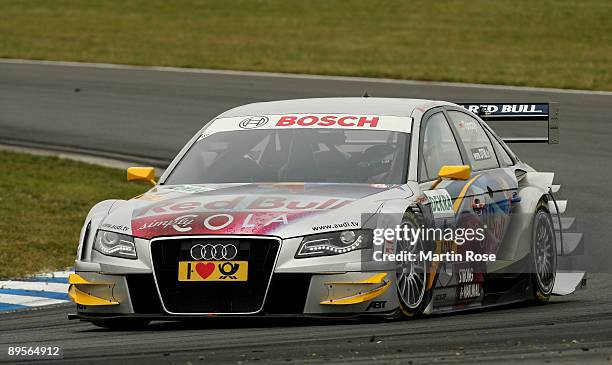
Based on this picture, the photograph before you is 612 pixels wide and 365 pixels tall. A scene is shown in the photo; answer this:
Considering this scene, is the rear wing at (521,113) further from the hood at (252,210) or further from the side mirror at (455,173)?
the hood at (252,210)

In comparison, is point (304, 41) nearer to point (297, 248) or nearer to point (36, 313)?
point (36, 313)

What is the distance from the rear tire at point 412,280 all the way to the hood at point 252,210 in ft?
0.65

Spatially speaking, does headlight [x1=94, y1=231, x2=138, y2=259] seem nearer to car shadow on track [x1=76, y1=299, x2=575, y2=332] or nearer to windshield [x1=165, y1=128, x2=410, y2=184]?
car shadow on track [x1=76, y1=299, x2=575, y2=332]

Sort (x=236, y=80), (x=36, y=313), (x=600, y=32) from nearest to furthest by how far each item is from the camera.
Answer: (x=36, y=313) → (x=236, y=80) → (x=600, y=32)

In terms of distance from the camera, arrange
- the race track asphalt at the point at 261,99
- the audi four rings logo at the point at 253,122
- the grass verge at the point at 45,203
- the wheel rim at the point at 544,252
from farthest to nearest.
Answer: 1. the grass verge at the point at 45,203
2. the wheel rim at the point at 544,252
3. the audi four rings logo at the point at 253,122
4. the race track asphalt at the point at 261,99

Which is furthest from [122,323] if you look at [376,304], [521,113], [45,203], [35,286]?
[45,203]

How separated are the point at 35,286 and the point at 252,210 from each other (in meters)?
4.20

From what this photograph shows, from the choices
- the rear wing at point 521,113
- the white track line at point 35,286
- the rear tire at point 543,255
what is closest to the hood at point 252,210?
the rear tire at point 543,255

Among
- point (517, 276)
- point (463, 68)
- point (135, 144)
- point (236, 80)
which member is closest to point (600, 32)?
point (463, 68)

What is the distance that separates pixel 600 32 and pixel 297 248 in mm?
27154

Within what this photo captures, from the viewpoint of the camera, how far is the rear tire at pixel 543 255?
929 centimetres

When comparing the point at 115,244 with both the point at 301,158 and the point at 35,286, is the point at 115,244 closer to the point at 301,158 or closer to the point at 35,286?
the point at 301,158

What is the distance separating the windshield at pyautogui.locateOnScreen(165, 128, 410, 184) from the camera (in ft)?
28.5

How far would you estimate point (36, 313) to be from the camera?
1002cm
